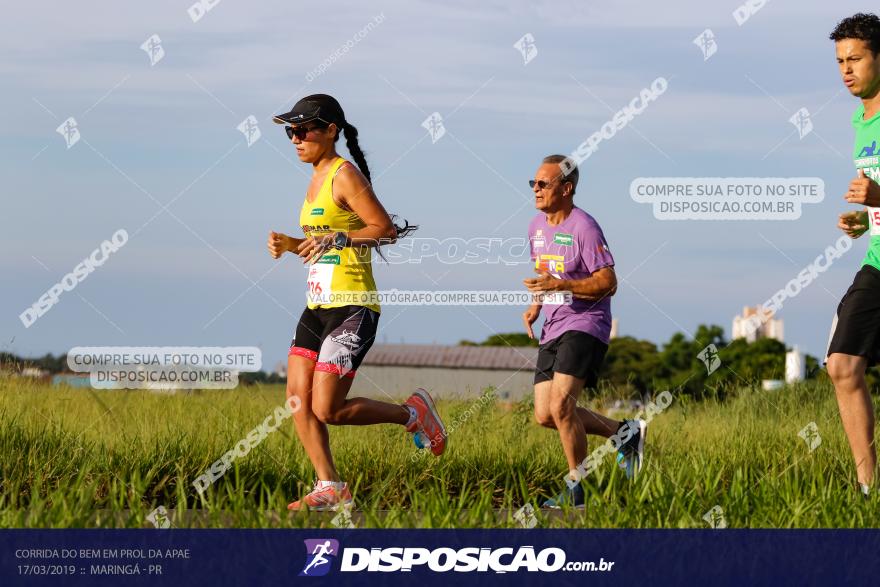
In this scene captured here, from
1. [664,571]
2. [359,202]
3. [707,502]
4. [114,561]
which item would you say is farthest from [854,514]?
[114,561]

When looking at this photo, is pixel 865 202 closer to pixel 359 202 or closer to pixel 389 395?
pixel 359 202

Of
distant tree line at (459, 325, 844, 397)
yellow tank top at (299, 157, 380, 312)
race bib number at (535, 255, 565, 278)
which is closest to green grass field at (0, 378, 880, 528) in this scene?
yellow tank top at (299, 157, 380, 312)

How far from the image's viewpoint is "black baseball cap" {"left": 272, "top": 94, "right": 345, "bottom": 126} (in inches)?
261

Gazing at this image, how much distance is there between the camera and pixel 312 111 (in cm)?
664

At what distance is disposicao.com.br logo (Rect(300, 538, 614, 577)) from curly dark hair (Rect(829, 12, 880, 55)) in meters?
3.43

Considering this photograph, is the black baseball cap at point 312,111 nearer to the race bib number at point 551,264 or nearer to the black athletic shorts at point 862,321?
the race bib number at point 551,264

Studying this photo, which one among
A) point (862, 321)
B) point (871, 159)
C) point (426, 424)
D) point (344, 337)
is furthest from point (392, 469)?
point (871, 159)

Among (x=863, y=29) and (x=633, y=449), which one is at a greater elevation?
(x=863, y=29)

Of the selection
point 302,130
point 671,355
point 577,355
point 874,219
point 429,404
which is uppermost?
point 671,355

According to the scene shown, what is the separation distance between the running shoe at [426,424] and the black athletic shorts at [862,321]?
247 cm

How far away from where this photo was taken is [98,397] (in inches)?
350

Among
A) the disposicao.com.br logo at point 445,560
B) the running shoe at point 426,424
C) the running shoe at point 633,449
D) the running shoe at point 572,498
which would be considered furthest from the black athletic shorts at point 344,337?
the running shoe at point 633,449

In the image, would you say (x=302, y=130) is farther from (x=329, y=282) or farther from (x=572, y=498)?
(x=572, y=498)

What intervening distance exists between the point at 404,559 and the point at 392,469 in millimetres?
2193
